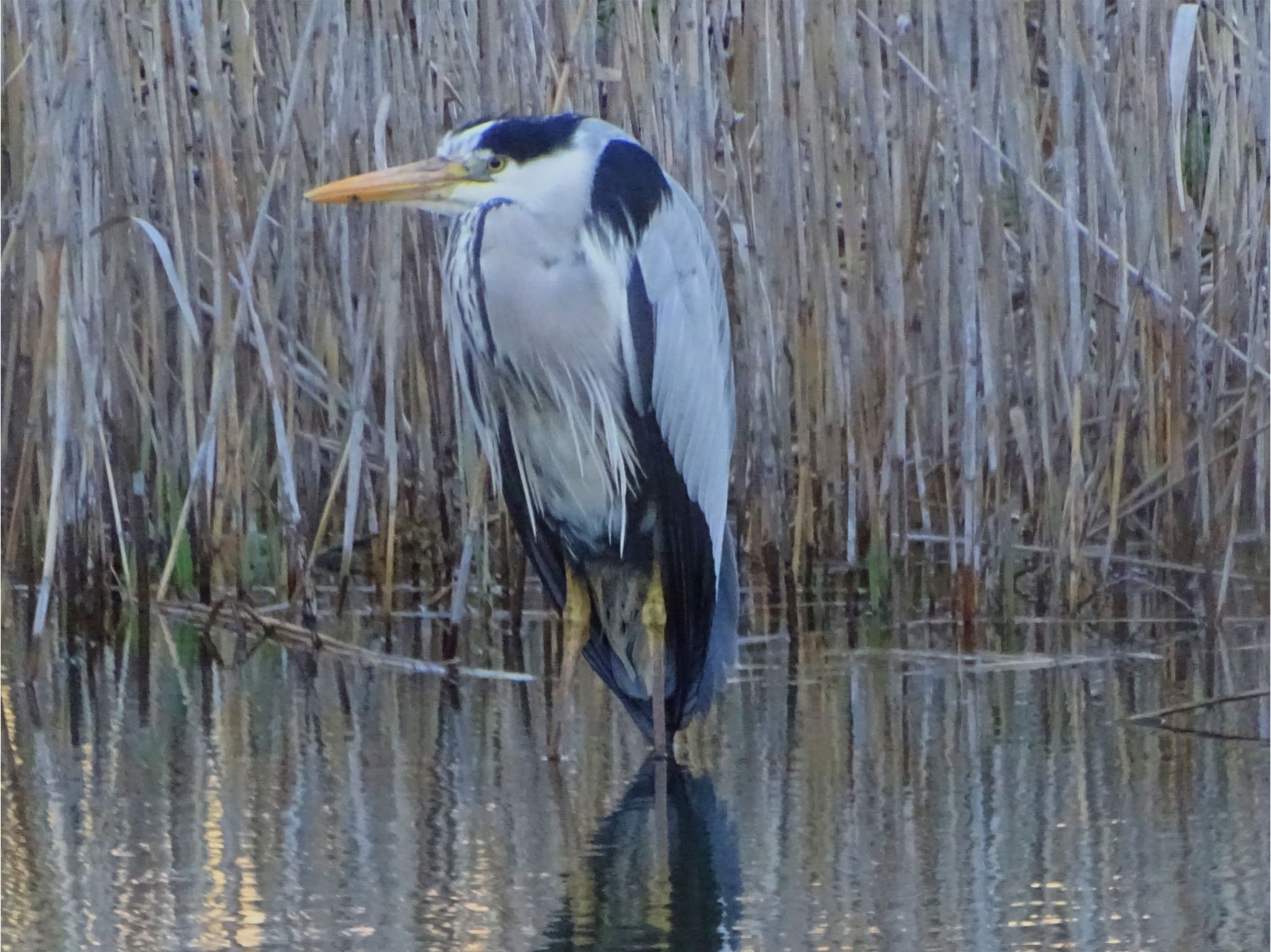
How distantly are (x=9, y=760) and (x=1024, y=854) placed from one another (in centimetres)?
171

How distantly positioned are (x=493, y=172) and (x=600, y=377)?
0.41m

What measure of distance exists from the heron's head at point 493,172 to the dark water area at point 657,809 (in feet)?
3.15

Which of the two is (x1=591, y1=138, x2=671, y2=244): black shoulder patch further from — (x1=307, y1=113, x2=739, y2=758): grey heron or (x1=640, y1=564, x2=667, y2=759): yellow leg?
(x1=640, y1=564, x2=667, y2=759): yellow leg

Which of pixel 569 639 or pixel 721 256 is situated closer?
pixel 569 639

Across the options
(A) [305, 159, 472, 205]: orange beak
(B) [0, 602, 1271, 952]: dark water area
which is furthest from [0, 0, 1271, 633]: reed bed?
(A) [305, 159, 472, 205]: orange beak

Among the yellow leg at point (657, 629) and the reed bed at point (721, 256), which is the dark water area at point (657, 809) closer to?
the yellow leg at point (657, 629)

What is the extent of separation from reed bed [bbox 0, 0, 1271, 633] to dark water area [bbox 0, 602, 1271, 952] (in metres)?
0.35

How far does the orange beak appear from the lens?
11.1 feet

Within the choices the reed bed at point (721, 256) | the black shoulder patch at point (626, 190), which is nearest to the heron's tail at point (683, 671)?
the reed bed at point (721, 256)

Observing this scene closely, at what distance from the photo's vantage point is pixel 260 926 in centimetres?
239

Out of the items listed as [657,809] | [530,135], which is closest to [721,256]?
[530,135]

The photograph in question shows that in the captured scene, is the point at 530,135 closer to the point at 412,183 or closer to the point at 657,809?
the point at 412,183

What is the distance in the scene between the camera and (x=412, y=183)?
3387mm

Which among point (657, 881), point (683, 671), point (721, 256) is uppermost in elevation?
point (721, 256)
